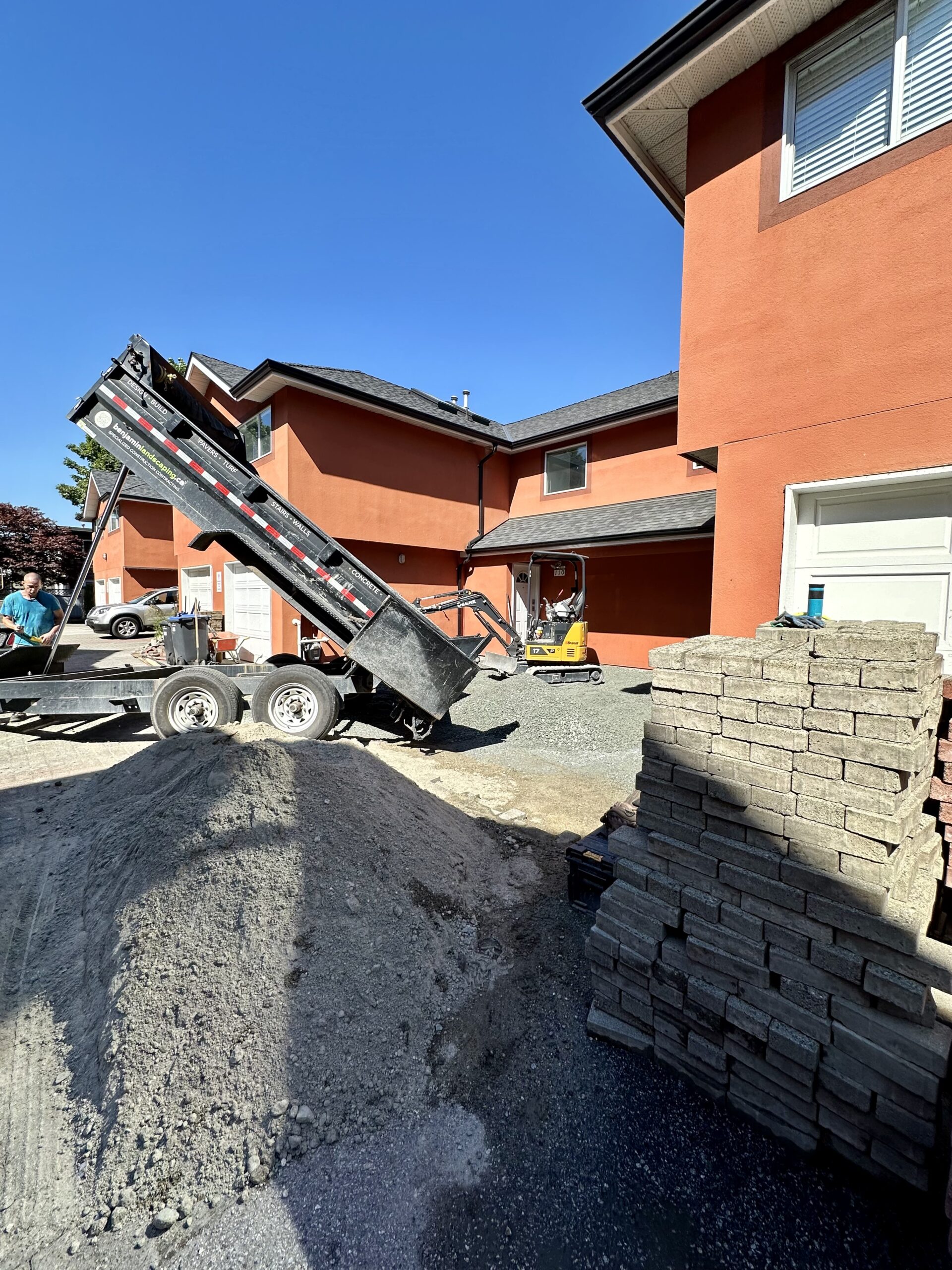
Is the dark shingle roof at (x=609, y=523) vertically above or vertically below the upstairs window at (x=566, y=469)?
below

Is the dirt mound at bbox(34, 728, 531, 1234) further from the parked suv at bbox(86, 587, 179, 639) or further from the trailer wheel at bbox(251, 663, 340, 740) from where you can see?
the parked suv at bbox(86, 587, 179, 639)

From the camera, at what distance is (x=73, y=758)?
6227 mm

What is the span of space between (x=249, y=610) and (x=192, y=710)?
24.8 feet

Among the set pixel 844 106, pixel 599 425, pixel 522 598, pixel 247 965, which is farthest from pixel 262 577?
pixel 599 425

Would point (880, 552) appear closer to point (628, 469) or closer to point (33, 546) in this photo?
point (628, 469)

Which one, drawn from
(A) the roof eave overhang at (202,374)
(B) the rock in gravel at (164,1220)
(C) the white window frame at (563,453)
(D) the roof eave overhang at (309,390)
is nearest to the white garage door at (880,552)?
(B) the rock in gravel at (164,1220)

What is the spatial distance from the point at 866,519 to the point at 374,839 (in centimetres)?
587

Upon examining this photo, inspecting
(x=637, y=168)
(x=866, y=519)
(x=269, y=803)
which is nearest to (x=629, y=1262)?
(x=269, y=803)

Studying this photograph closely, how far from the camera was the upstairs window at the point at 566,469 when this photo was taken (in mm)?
14836

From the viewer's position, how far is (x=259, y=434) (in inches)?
516

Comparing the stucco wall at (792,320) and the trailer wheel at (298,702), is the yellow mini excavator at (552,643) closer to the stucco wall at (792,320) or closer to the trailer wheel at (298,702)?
the trailer wheel at (298,702)

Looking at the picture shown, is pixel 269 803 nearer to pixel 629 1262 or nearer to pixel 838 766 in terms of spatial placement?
pixel 629 1262

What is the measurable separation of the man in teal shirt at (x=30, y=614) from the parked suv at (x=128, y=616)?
13.1 meters

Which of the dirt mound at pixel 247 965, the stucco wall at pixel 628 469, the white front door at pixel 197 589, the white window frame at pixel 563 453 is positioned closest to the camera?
the dirt mound at pixel 247 965
